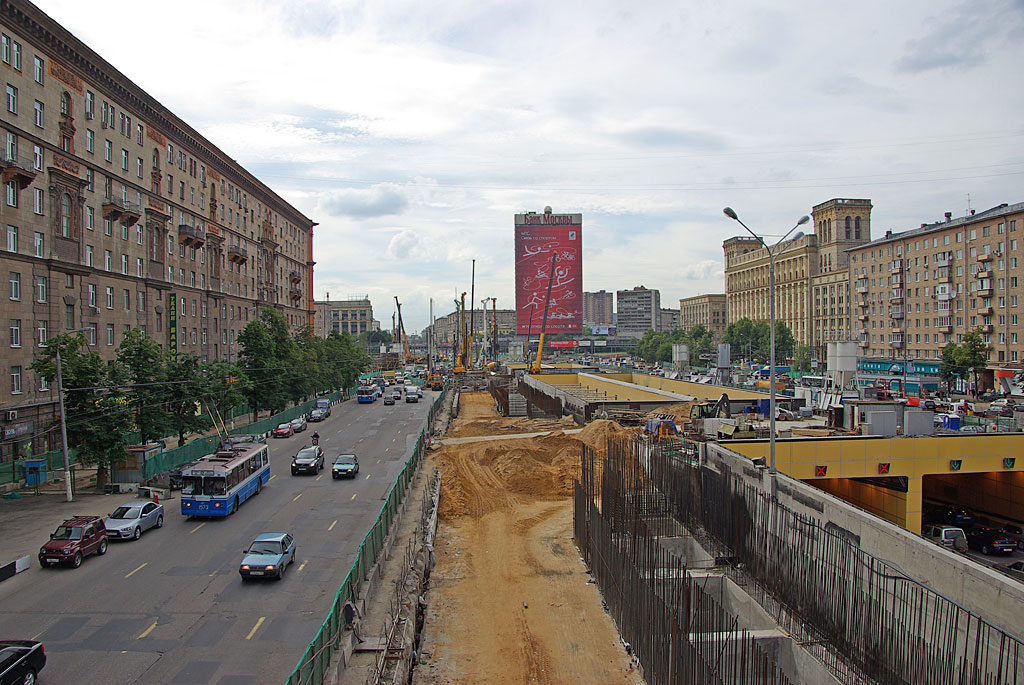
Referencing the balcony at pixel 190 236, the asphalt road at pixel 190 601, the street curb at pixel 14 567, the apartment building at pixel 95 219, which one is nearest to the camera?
the asphalt road at pixel 190 601

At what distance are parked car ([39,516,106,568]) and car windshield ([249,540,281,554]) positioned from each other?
5487mm

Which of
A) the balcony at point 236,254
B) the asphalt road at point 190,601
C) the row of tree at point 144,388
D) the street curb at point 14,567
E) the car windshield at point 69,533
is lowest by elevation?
the asphalt road at point 190,601

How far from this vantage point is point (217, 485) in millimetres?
27500

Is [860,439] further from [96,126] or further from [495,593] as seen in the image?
[96,126]

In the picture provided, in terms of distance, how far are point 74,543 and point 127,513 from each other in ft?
12.2

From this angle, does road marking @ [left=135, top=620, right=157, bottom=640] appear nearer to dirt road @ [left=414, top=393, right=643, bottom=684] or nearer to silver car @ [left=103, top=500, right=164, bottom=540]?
dirt road @ [left=414, top=393, right=643, bottom=684]

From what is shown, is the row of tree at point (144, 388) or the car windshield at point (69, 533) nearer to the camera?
the car windshield at point (69, 533)

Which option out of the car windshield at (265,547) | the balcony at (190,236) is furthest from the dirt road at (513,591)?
the balcony at (190,236)

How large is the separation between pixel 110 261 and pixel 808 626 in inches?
1892

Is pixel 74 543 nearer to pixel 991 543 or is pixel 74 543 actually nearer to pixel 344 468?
pixel 344 468

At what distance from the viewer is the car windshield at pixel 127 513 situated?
24938 millimetres

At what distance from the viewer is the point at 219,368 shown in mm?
45469

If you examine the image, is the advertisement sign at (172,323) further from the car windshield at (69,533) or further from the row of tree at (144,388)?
the car windshield at (69,533)

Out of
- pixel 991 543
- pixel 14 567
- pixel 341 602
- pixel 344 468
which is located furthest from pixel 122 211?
pixel 991 543
